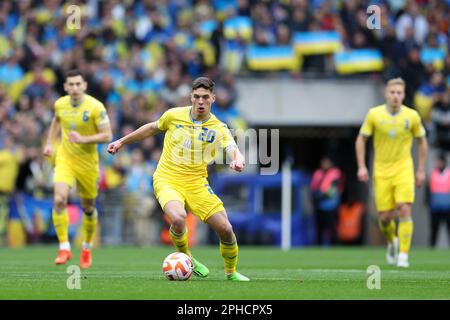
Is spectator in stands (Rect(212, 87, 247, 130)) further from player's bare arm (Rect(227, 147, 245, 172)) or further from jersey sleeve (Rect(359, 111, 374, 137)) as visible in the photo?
player's bare arm (Rect(227, 147, 245, 172))

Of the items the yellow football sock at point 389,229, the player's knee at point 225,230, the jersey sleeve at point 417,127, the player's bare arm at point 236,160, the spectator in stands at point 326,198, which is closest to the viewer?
the player's bare arm at point 236,160

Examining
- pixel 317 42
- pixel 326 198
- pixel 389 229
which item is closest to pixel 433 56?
Result: pixel 317 42

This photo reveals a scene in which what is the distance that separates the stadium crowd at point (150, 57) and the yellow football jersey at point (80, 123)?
931 centimetres

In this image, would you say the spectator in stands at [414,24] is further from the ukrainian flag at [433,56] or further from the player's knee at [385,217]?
the player's knee at [385,217]

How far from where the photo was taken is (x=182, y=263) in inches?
497

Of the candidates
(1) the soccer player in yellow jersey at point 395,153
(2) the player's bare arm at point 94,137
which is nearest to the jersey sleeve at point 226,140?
(2) the player's bare arm at point 94,137

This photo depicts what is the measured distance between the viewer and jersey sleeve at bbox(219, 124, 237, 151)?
1269 cm

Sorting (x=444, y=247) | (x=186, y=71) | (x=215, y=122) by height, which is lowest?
(x=444, y=247)

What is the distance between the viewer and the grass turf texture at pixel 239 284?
36.0ft

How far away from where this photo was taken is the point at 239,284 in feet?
40.3

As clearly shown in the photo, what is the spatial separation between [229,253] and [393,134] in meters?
5.18
